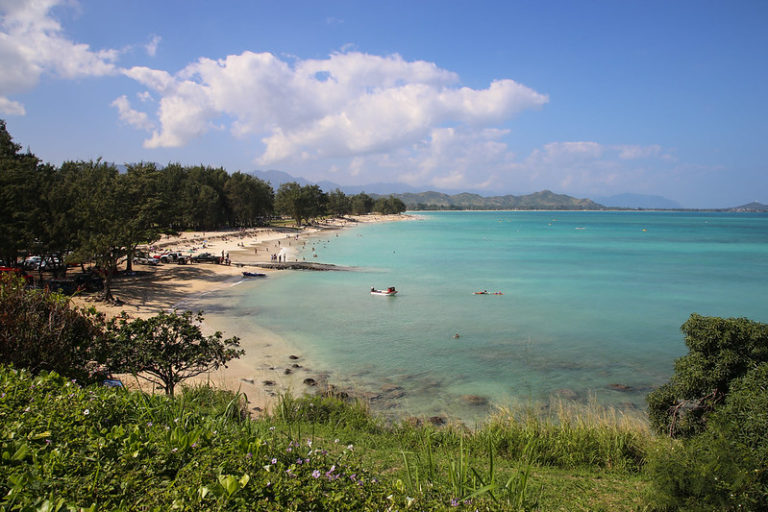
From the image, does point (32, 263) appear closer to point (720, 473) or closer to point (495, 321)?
point (495, 321)

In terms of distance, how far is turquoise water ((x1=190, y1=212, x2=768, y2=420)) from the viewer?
58.6ft

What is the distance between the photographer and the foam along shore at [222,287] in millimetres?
16781

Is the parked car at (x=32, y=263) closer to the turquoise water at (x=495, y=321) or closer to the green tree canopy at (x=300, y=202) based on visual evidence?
the turquoise water at (x=495, y=321)

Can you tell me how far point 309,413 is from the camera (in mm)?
11188

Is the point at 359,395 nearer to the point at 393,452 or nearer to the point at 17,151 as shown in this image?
the point at 393,452

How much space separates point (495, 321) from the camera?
94.0 ft

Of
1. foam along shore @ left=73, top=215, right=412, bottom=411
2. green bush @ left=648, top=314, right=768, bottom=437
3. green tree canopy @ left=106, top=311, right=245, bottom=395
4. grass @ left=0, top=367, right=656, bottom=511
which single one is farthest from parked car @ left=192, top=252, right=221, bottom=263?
green bush @ left=648, top=314, right=768, bottom=437

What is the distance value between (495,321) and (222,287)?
2335 centimetres

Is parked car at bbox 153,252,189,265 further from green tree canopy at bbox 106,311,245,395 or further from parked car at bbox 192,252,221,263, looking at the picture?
green tree canopy at bbox 106,311,245,395

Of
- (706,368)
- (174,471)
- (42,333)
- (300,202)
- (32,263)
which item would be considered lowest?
(32,263)

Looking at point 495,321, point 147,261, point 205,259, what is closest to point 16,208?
point 147,261

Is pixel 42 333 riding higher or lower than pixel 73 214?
lower

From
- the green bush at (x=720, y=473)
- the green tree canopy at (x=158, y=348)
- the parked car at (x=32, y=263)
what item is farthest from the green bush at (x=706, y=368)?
the parked car at (x=32, y=263)

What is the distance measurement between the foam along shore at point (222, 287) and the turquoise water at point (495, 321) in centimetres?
125
